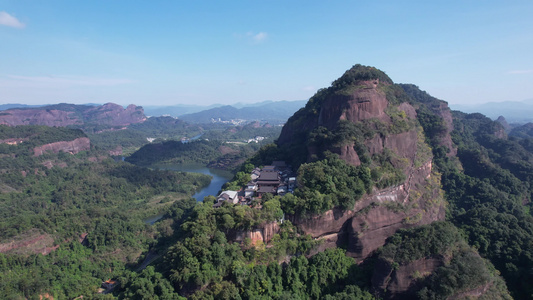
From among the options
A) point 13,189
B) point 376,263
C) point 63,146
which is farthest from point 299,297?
point 63,146

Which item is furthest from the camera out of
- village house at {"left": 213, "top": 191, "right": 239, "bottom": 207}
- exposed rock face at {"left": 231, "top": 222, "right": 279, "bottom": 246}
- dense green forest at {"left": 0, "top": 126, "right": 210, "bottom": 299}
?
dense green forest at {"left": 0, "top": 126, "right": 210, "bottom": 299}

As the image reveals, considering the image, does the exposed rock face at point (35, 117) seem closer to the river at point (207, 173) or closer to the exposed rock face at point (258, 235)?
the river at point (207, 173)

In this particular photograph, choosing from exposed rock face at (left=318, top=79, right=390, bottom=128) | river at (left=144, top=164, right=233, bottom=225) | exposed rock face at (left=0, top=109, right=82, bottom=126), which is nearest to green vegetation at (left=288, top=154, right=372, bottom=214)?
exposed rock face at (left=318, top=79, right=390, bottom=128)

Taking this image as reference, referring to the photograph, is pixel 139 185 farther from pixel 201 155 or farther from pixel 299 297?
pixel 299 297

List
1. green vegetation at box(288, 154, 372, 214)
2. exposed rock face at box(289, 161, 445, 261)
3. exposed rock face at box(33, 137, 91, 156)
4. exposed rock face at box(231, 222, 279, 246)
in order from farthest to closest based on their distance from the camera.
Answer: exposed rock face at box(33, 137, 91, 156) → exposed rock face at box(289, 161, 445, 261) → green vegetation at box(288, 154, 372, 214) → exposed rock face at box(231, 222, 279, 246)

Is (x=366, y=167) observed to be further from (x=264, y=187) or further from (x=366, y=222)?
(x=264, y=187)

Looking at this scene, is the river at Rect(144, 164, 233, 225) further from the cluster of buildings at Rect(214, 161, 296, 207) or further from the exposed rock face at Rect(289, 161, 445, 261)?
the exposed rock face at Rect(289, 161, 445, 261)
